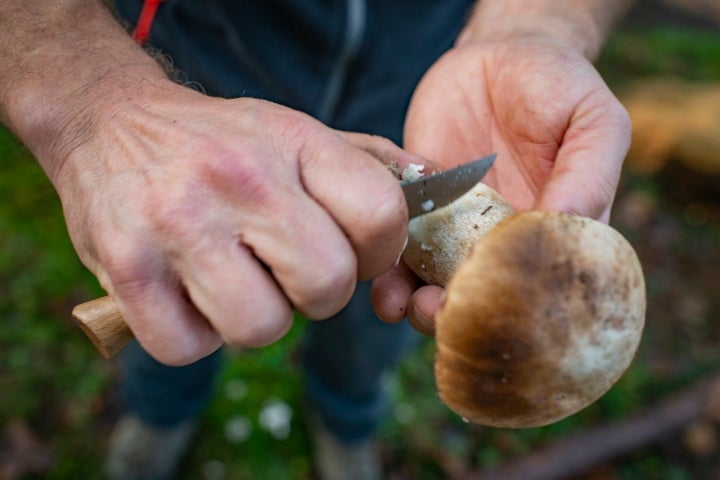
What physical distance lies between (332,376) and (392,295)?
115 centimetres

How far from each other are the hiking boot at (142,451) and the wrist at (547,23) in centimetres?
184

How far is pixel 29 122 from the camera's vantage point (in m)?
1.13

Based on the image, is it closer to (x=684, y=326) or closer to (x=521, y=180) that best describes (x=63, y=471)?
(x=521, y=180)

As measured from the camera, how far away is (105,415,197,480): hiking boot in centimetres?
233

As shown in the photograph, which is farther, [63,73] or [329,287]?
[63,73]

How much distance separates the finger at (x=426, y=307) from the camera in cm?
120

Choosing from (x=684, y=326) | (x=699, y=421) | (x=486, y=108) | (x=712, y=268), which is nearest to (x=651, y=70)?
(x=712, y=268)

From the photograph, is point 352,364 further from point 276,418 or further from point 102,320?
point 102,320

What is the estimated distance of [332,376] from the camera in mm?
2398

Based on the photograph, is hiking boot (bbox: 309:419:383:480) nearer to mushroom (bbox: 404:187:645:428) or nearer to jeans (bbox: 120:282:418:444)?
jeans (bbox: 120:282:418:444)

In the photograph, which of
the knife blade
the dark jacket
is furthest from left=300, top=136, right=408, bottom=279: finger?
the dark jacket

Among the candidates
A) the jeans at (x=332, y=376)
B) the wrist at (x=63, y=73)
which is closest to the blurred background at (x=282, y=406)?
the jeans at (x=332, y=376)

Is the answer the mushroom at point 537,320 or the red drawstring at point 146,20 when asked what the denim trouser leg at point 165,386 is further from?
the mushroom at point 537,320

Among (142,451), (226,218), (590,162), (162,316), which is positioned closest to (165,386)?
(142,451)
